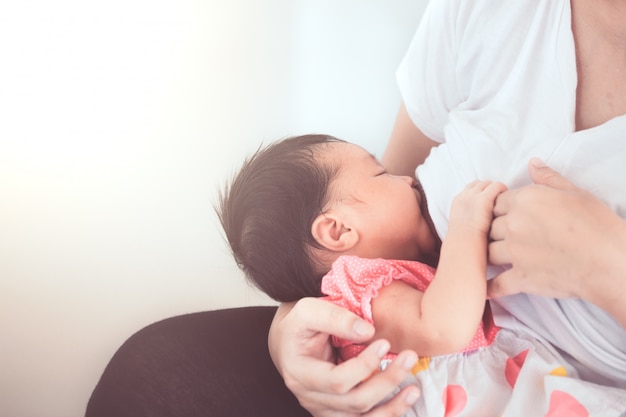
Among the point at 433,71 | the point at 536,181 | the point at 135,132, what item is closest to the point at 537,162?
the point at 536,181

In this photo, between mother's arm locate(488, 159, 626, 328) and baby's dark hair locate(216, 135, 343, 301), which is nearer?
mother's arm locate(488, 159, 626, 328)

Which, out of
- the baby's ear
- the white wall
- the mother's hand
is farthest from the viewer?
the white wall

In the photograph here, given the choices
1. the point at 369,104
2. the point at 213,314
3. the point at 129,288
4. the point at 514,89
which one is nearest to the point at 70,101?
the point at 129,288

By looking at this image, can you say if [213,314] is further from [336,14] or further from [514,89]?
[336,14]

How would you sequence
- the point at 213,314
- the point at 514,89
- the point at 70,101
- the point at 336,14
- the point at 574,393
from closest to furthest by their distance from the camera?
the point at 574,393 < the point at 514,89 < the point at 213,314 < the point at 70,101 < the point at 336,14

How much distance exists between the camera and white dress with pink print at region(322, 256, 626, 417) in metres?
0.78

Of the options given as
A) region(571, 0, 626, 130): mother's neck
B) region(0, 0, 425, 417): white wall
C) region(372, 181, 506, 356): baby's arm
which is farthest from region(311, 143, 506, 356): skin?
region(0, 0, 425, 417): white wall

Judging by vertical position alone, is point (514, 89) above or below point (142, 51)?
below

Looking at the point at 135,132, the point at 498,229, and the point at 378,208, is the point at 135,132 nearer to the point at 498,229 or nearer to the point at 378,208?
the point at 378,208

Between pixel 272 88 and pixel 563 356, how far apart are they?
101 cm

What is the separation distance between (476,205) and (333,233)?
0.80 ft

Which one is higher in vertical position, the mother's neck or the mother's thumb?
the mother's neck

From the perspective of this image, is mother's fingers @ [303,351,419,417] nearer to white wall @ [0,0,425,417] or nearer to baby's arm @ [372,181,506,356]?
baby's arm @ [372,181,506,356]

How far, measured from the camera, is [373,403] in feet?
2.74
